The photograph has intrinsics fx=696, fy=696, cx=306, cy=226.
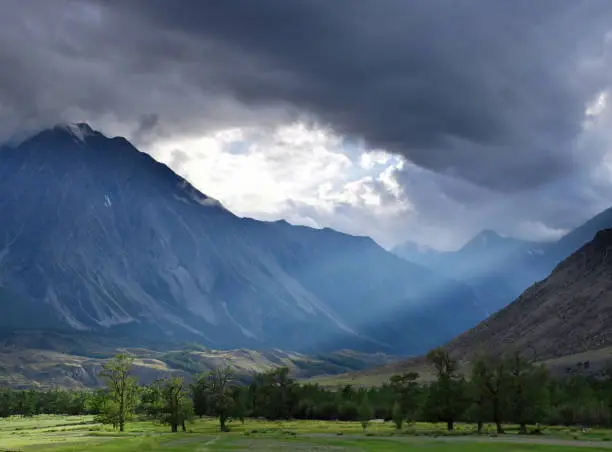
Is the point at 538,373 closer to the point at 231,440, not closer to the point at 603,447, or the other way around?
the point at 603,447

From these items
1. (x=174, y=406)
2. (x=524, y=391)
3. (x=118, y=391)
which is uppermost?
(x=118, y=391)

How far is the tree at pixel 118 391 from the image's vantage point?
174 metres

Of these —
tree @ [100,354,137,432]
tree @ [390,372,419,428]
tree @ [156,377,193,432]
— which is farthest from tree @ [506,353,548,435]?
tree @ [100,354,137,432]

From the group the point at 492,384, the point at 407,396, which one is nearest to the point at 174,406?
the point at 407,396

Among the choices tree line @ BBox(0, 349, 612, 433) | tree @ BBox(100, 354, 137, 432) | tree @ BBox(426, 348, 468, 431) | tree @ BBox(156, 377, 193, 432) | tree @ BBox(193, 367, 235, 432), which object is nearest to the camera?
tree line @ BBox(0, 349, 612, 433)

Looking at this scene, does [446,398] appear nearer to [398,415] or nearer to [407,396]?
[407,396]

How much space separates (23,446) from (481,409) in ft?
281

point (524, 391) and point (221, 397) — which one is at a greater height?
point (221, 397)

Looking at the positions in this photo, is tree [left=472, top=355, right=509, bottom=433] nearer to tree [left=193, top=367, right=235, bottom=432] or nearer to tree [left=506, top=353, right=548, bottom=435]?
tree [left=506, top=353, right=548, bottom=435]

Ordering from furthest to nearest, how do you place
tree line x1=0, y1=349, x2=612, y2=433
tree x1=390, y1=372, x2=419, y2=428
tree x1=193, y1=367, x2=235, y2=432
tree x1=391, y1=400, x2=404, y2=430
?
1. tree x1=193, y1=367, x2=235, y2=432
2. tree x1=390, y1=372, x2=419, y2=428
3. tree x1=391, y1=400, x2=404, y2=430
4. tree line x1=0, y1=349, x2=612, y2=433

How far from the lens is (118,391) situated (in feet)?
576

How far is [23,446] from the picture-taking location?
4245 inches

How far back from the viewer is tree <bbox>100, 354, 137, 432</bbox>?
17412cm

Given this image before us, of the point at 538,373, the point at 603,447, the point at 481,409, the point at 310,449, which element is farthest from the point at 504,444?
the point at 538,373
